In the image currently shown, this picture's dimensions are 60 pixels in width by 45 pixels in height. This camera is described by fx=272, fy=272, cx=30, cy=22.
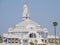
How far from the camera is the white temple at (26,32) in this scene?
63.2m

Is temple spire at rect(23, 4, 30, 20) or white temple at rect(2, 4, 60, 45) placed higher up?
temple spire at rect(23, 4, 30, 20)

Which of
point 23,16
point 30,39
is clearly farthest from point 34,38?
point 23,16

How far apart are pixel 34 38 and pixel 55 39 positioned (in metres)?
5.06

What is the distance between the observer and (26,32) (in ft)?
224

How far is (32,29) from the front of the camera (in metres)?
67.6

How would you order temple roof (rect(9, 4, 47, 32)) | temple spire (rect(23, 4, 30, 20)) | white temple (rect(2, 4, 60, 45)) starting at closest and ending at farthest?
white temple (rect(2, 4, 60, 45)) → temple roof (rect(9, 4, 47, 32)) → temple spire (rect(23, 4, 30, 20))

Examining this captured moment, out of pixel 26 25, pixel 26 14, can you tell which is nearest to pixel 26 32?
pixel 26 25

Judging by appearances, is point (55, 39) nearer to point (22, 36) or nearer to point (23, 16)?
point (22, 36)

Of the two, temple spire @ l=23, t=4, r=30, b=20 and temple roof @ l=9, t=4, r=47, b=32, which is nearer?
temple roof @ l=9, t=4, r=47, b=32

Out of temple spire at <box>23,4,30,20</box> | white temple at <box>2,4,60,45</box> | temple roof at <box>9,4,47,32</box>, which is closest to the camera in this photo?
white temple at <box>2,4,60,45</box>

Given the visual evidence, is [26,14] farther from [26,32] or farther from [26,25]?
[26,32]

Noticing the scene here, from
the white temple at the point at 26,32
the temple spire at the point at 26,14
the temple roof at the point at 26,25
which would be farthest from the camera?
the temple spire at the point at 26,14

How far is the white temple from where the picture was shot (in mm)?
63219

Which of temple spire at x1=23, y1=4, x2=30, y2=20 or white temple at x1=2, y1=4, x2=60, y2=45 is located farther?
temple spire at x1=23, y1=4, x2=30, y2=20
